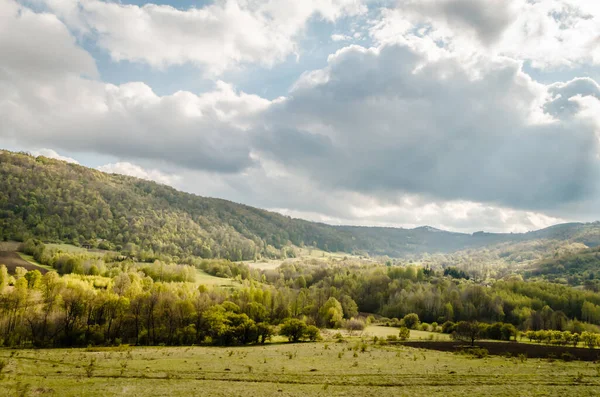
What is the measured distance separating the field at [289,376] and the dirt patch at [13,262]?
122497mm

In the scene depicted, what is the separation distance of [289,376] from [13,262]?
171158 millimetres

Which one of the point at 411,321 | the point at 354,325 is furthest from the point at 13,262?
the point at 411,321

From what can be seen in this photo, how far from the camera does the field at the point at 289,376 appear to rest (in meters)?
36.3

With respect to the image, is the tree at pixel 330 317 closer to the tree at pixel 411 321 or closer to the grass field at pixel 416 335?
the grass field at pixel 416 335

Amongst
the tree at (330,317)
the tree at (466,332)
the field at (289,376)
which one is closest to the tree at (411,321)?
the tree at (330,317)

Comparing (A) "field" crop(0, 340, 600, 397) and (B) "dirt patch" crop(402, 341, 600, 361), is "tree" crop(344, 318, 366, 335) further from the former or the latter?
(A) "field" crop(0, 340, 600, 397)

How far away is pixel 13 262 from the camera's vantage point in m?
163

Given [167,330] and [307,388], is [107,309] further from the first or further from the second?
[307,388]

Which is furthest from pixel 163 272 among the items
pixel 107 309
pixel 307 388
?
pixel 307 388

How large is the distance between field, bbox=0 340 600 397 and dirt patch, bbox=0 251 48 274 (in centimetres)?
12250

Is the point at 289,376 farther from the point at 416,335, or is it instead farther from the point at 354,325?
the point at 354,325

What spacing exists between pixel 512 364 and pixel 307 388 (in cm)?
3450

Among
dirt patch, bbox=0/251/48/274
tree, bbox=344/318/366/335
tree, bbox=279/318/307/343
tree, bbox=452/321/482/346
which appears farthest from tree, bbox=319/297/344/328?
dirt patch, bbox=0/251/48/274

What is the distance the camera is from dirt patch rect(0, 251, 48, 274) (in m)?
156
